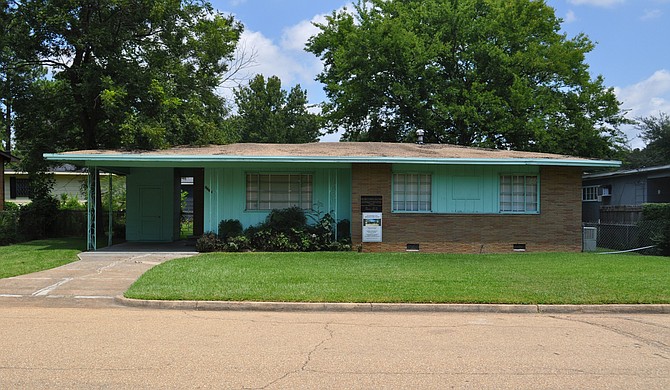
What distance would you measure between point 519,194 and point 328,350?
44.0 ft

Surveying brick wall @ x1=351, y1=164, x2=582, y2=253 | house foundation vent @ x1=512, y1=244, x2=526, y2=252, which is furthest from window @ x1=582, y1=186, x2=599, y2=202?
house foundation vent @ x1=512, y1=244, x2=526, y2=252

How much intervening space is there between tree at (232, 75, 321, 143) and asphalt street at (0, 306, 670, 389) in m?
42.8

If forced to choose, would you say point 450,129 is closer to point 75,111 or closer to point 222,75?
point 222,75

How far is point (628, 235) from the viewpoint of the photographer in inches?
765

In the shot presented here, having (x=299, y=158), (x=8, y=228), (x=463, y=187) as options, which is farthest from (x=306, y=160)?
(x=8, y=228)

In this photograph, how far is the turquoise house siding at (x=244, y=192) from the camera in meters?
18.4

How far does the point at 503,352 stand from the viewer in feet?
21.7

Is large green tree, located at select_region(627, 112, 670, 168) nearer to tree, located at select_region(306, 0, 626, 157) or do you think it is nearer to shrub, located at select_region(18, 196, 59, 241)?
tree, located at select_region(306, 0, 626, 157)

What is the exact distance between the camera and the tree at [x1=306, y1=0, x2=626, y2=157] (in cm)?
3130

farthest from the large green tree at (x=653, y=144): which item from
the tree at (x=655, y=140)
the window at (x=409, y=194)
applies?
the window at (x=409, y=194)

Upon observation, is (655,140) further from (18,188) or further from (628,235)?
(18,188)

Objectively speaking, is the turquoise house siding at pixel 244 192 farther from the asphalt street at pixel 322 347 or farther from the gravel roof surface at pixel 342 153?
the asphalt street at pixel 322 347

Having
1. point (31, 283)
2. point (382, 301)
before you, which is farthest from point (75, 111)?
point (382, 301)

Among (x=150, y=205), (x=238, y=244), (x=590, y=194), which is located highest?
(x=590, y=194)
